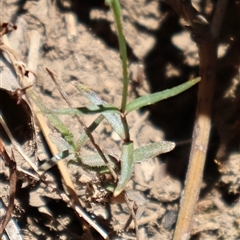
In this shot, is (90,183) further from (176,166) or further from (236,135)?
(236,135)

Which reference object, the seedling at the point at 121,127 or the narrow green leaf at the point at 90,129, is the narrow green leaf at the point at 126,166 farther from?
the narrow green leaf at the point at 90,129

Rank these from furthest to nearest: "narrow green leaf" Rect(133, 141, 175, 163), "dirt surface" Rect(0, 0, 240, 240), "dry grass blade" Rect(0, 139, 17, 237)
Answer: "dirt surface" Rect(0, 0, 240, 240), "dry grass blade" Rect(0, 139, 17, 237), "narrow green leaf" Rect(133, 141, 175, 163)

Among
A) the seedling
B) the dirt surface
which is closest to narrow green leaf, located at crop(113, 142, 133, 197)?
the seedling

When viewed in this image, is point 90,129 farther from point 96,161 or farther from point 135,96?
point 135,96

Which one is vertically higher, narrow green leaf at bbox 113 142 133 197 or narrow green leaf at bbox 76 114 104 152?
narrow green leaf at bbox 76 114 104 152

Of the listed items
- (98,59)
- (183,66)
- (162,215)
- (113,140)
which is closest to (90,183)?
(113,140)

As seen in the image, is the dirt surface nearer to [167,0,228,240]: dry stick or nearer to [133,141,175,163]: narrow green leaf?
[167,0,228,240]: dry stick

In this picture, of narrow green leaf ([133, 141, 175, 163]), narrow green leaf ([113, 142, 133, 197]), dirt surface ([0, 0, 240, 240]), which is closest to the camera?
narrow green leaf ([113, 142, 133, 197])

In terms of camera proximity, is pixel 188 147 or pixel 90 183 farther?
pixel 188 147
